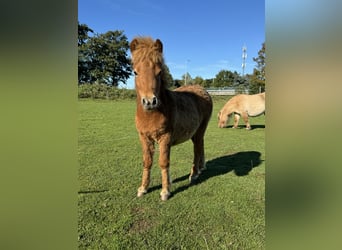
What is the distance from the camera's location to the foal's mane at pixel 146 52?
3.04m

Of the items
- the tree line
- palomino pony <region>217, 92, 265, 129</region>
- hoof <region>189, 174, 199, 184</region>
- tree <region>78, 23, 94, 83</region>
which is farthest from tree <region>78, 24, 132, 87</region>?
hoof <region>189, 174, 199, 184</region>

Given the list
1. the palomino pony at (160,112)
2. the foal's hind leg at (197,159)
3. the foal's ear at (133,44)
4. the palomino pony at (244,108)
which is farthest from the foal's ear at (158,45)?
the palomino pony at (244,108)

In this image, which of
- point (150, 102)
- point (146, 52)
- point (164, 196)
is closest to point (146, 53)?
point (146, 52)

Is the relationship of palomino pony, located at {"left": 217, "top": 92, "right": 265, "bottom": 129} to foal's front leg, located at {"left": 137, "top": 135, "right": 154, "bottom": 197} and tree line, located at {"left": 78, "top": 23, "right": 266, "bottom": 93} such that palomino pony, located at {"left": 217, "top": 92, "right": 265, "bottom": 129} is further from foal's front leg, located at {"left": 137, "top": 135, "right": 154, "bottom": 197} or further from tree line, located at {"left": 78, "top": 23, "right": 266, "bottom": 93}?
foal's front leg, located at {"left": 137, "top": 135, "right": 154, "bottom": 197}

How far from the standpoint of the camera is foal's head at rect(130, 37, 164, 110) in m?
2.91

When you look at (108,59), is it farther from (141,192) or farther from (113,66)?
(141,192)

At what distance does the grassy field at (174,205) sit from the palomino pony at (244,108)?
5499mm

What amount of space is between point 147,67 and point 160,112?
0.74 meters

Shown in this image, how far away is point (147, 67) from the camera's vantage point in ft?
9.81

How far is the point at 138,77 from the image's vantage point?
2.98 metres
